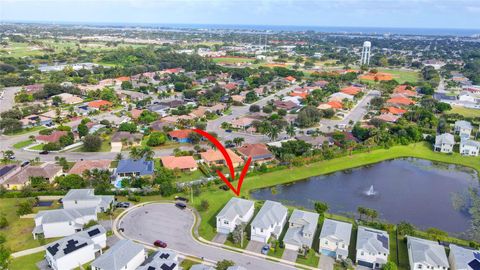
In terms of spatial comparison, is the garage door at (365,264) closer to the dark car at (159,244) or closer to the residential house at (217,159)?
the dark car at (159,244)

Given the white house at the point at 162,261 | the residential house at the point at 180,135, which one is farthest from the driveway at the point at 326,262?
the residential house at the point at 180,135

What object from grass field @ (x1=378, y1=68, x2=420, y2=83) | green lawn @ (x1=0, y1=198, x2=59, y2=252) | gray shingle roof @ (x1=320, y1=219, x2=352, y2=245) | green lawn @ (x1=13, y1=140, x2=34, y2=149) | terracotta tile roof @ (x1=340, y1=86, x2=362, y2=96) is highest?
grass field @ (x1=378, y1=68, x2=420, y2=83)

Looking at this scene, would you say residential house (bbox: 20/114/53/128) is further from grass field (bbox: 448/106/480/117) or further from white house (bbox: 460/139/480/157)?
grass field (bbox: 448/106/480/117)

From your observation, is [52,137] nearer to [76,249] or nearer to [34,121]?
[34,121]

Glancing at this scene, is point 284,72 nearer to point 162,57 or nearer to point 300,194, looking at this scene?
point 162,57

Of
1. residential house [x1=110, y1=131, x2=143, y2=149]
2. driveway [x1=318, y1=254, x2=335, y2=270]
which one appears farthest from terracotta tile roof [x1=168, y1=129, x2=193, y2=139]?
driveway [x1=318, y1=254, x2=335, y2=270]
